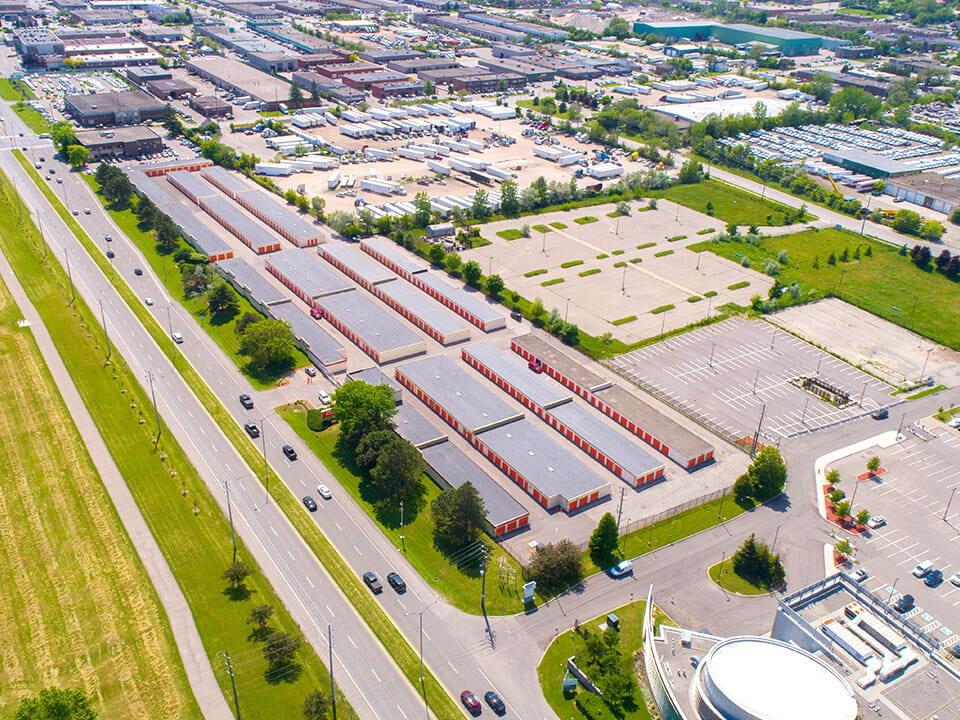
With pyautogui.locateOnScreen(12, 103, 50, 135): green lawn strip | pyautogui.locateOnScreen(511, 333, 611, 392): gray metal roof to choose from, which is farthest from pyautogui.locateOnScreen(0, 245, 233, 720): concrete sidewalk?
pyautogui.locateOnScreen(12, 103, 50, 135): green lawn strip

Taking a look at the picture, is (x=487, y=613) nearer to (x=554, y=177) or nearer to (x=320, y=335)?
(x=320, y=335)

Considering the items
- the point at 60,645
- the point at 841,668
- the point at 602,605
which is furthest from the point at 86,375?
the point at 841,668

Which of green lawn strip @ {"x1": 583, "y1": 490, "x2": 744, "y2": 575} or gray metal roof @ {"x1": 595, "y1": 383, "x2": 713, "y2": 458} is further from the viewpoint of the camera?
gray metal roof @ {"x1": 595, "y1": 383, "x2": 713, "y2": 458}

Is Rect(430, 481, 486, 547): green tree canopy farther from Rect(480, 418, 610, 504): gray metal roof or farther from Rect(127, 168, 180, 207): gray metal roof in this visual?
Rect(127, 168, 180, 207): gray metal roof

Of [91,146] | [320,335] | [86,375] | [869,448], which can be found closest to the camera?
[869,448]

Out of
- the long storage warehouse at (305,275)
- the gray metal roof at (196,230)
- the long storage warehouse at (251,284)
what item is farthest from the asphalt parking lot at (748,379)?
the gray metal roof at (196,230)

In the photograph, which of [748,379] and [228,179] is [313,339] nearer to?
[748,379]
